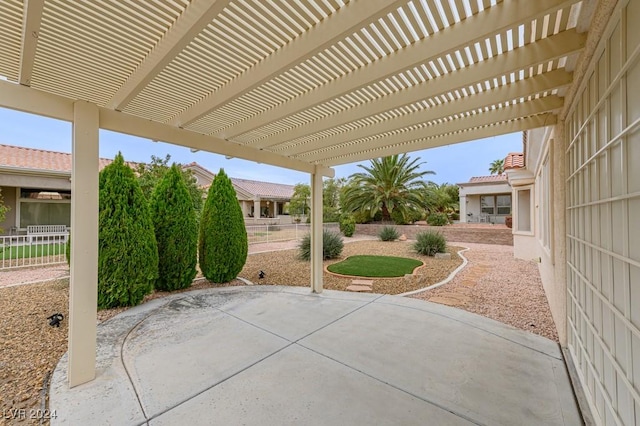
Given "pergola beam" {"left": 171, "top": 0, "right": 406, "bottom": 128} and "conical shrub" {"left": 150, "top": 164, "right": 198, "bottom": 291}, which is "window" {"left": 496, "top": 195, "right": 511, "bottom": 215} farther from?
"pergola beam" {"left": 171, "top": 0, "right": 406, "bottom": 128}

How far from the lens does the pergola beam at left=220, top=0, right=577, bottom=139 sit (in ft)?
5.69

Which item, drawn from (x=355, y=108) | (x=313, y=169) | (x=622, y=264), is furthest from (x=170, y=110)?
(x=622, y=264)

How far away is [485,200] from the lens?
78.0 ft

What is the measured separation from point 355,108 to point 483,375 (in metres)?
3.35

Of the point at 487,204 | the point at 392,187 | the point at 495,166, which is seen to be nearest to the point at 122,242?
the point at 392,187

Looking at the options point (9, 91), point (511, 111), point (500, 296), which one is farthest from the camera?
point (500, 296)

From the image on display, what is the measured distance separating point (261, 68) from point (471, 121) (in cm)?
268

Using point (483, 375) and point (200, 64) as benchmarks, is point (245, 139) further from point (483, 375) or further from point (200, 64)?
point (483, 375)

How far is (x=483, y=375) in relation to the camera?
2.86 meters

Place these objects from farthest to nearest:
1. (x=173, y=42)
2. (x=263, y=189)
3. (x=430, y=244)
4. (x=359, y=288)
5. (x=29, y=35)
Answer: (x=263, y=189) → (x=430, y=244) → (x=359, y=288) → (x=173, y=42) → (x=29, y=35)

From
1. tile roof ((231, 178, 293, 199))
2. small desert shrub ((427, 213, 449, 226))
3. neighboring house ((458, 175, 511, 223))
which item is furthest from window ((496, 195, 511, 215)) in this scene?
tile roof ((231, 178, 293, 199))

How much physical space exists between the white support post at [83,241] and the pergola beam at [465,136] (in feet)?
13.0

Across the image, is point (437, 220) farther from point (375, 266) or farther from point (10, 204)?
point (10, 204)

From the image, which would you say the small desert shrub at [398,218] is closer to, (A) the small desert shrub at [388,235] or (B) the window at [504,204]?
(A) the small desert shrub at [388,235]
